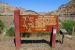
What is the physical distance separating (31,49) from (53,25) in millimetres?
2176

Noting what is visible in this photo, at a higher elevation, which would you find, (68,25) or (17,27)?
(17,27)

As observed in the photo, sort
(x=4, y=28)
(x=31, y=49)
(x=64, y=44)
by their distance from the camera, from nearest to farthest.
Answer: (x=31, y=49), (x=64, y=44), (x=4, y=28)

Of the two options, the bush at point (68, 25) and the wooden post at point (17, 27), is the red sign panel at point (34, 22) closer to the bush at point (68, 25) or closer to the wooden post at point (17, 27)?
the wooden post at point (17, 27)

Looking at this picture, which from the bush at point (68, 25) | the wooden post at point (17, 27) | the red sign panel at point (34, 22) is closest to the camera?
the wooden post at point (17, 27)

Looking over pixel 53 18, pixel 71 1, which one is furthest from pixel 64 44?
pixel 71 1

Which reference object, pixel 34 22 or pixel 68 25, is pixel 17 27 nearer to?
pixel 34 22

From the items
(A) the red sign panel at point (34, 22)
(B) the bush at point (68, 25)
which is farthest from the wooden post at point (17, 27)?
(B) the bush at point (68, 25)

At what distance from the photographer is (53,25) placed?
49.3 ft

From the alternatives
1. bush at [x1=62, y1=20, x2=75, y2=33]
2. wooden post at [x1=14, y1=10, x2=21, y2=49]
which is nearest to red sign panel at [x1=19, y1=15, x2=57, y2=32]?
wooden post at [x1=14, y1=10, x2=21, y2=49]

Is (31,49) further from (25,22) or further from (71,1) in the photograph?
(71,1)

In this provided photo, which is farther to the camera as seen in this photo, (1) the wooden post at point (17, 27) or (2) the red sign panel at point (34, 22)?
(2) the red sign panel at point (34, 22)

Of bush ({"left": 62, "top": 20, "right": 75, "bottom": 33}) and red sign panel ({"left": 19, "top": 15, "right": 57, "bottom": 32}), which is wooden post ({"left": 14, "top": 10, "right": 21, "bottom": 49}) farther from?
bush ({"left": 62, "top": 20, "right": 75, "bottom": 33})

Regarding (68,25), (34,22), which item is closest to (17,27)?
(34,22)

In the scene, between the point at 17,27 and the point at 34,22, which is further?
the point at 34,22
